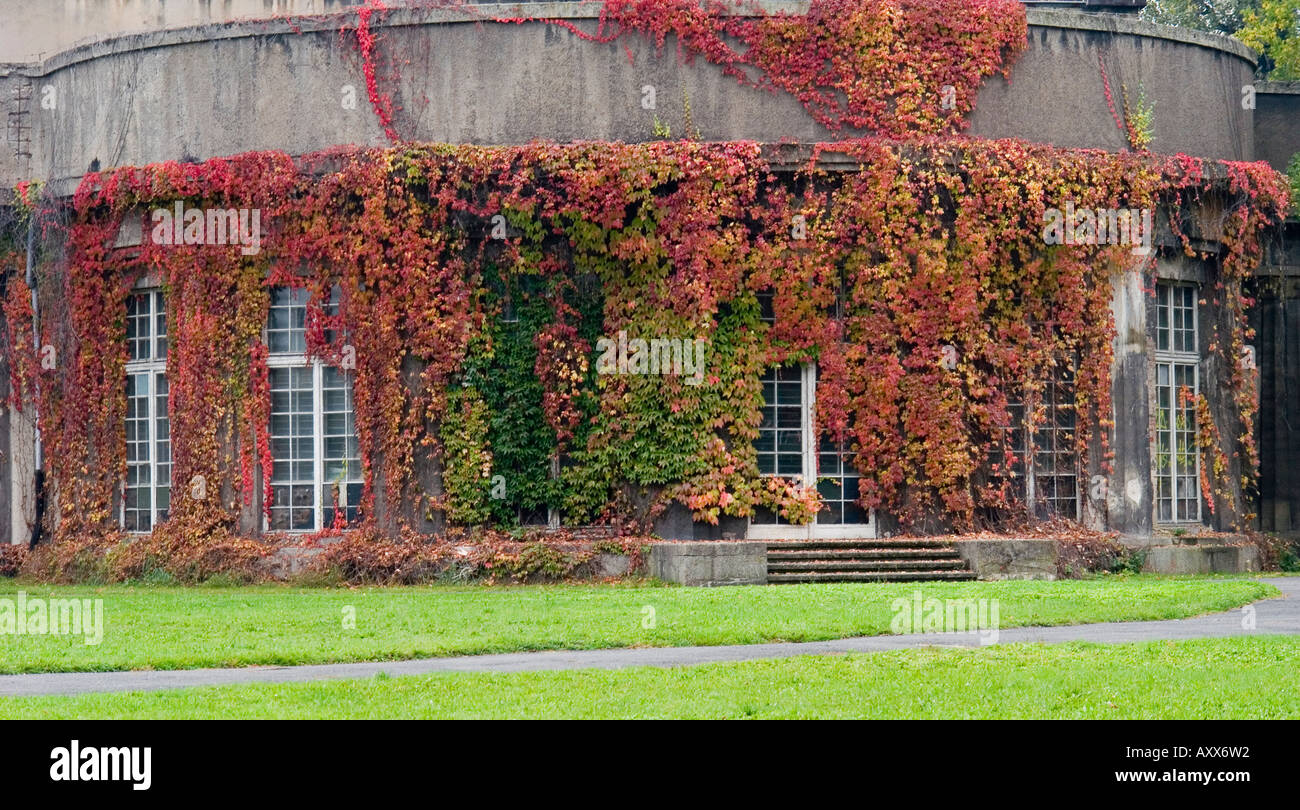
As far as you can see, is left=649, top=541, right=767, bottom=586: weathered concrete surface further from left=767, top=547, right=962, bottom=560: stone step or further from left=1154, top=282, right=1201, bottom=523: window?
left=1154, top=282, right=1201, bottom=523: window

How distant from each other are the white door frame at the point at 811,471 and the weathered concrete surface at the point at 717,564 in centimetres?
142

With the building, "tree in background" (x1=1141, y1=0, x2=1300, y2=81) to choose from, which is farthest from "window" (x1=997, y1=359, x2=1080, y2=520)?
"tree in background" (x1=1141, y1=0, x2=1300, y2=81)

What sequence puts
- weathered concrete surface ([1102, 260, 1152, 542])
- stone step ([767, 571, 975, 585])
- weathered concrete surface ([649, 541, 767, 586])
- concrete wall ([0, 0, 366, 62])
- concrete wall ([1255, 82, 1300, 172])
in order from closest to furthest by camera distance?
weathered concrete surface ([649, 541, 767, 586]) → stone step ([767, 571, 975, 585]) → weathered concrete surface ([1102, 260, 1152, 542]) → concrete wall ([1255, 82, 1300, 172]) → concrete wall ([0, 0, 366, 62])

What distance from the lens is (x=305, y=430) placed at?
24.0 m

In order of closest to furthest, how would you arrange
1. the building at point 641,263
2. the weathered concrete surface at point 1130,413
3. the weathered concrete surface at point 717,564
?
the weathered concrete surface at point 717,564 → the building at point 641,263 → the weathered concrete surface at point 1130,413

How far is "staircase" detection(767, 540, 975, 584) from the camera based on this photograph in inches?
869

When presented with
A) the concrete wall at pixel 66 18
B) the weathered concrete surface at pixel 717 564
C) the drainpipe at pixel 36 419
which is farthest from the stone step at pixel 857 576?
the concrete wall at pixel 66 18

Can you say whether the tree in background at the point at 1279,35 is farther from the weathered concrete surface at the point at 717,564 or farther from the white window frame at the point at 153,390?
the white window frame at the point at 153,390

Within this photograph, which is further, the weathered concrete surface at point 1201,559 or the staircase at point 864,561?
the weathered concrete surface at point 1201,559

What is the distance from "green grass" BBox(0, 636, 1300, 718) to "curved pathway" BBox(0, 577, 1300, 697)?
2.01ft

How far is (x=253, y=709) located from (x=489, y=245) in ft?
42.5

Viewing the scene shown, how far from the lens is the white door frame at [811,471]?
23.4 m

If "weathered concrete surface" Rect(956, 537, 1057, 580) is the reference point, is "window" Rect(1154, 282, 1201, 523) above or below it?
above
